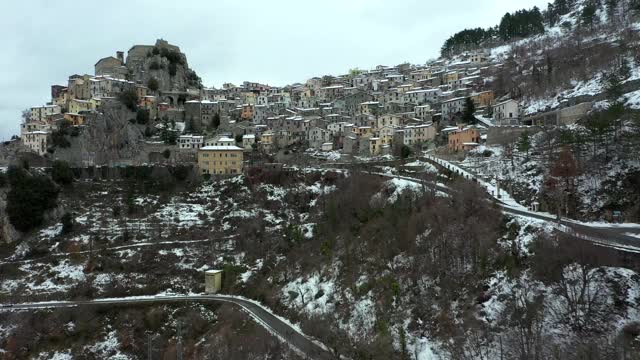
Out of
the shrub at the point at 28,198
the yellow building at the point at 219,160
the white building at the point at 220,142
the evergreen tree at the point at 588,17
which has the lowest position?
the shrub at the point at 28,198

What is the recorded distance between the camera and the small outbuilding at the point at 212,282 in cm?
4122

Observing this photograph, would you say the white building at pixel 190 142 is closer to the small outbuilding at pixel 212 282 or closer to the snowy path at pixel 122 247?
the snowy path at pixel 122 247

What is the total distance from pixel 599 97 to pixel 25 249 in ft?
187

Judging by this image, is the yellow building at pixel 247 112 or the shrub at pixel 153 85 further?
the yellow building at pixel 247 112

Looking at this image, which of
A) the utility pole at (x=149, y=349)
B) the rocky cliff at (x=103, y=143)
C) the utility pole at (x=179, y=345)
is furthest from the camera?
the rocky cliff at (x=103, y=143)

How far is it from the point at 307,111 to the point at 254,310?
159 ft

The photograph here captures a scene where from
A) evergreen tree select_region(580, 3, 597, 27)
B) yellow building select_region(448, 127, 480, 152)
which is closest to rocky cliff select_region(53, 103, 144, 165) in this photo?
yellow building select_region(448, 127, 480, 152)

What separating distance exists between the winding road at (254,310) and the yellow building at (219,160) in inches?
977

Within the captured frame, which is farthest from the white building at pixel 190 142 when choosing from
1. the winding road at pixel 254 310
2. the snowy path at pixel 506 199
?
the snowy path at pixel 506 199

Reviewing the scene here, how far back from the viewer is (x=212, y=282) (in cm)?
4122

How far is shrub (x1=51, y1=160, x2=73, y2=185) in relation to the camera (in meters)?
56.6

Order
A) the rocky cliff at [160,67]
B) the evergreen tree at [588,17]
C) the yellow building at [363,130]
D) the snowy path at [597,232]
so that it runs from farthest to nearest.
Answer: the evergreen tree at [588,17]
the rocky cliff at [160,67]
the yellow building at [363,130]
the snowy path at [597,232]

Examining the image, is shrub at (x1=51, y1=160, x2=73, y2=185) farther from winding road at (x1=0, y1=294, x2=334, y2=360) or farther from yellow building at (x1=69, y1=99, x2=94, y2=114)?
winding road at (x1=0, y1=294, x2=334, y2=360)

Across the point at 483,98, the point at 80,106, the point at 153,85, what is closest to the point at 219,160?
the point at 80,106
